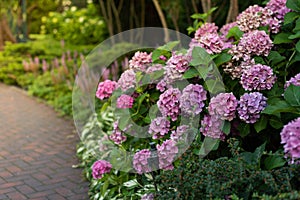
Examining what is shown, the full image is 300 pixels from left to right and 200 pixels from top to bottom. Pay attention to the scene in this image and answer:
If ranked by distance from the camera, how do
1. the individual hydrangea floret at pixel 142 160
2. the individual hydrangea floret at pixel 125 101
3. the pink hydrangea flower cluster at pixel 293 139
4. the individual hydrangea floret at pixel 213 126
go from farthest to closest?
the individual hydrangea floret at pixel 125 101 → the individual hydrangea floret at pixel 142 160 → the individual hydrangea floret at pixel 213 126 → the pink hydrangea flower cluster at pixel 293 139

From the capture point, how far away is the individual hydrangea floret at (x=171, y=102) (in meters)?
3.18

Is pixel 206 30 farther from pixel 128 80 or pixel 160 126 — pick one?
pixel 160 126

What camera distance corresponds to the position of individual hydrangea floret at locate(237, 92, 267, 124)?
9.77ft

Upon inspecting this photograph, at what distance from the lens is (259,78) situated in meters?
3.06

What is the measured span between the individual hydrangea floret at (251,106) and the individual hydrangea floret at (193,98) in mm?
264

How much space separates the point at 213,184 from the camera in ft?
8.20

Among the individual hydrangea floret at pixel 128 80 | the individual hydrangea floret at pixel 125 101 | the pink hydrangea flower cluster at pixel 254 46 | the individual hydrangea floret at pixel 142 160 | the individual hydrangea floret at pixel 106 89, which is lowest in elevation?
the individual hydrangea floret at pixel 142 160

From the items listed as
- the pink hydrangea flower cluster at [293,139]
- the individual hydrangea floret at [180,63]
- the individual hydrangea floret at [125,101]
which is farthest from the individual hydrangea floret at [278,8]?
the pink hydrangea flower cluster at [293,139]

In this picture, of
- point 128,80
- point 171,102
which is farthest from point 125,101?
point 171,102

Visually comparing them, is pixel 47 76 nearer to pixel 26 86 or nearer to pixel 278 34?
pixel 26 86

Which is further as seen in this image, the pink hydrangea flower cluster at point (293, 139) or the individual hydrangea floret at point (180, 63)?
the individual hydrangea floret at point (180, 63)

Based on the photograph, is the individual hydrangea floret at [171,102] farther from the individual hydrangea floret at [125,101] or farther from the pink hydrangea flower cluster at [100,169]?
the pink hydrangea flower cluster at [100,169]

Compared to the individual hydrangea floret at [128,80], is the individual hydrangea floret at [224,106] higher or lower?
lower

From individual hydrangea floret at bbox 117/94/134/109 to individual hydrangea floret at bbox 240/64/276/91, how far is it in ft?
2.86
